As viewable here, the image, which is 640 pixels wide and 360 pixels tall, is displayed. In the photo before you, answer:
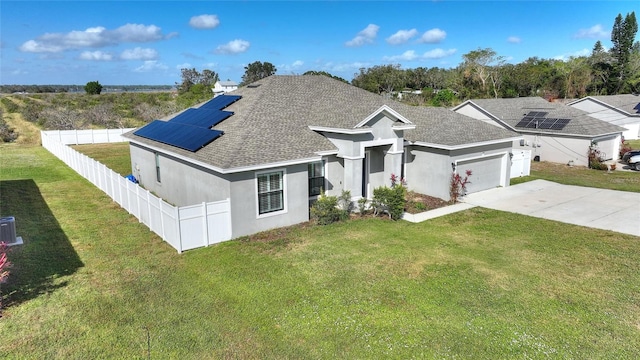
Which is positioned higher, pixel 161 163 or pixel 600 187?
pixel 161 163

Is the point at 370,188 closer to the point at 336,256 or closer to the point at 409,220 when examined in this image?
the point at 409,220

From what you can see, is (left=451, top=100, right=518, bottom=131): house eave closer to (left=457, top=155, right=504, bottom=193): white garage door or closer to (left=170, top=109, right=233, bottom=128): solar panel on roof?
(left=457, top=155, right=504, bottom=193): white garage door

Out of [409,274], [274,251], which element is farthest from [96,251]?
[409,274]

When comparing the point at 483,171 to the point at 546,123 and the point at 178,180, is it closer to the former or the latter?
the point at 546,123

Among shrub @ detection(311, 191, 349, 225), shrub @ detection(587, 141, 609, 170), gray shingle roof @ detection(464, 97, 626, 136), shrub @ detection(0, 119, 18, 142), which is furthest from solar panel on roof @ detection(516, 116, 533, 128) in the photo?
shrub @ detection(0, 119, 18, 142)

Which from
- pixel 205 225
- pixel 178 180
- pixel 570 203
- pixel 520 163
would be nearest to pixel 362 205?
pixel 205 225
